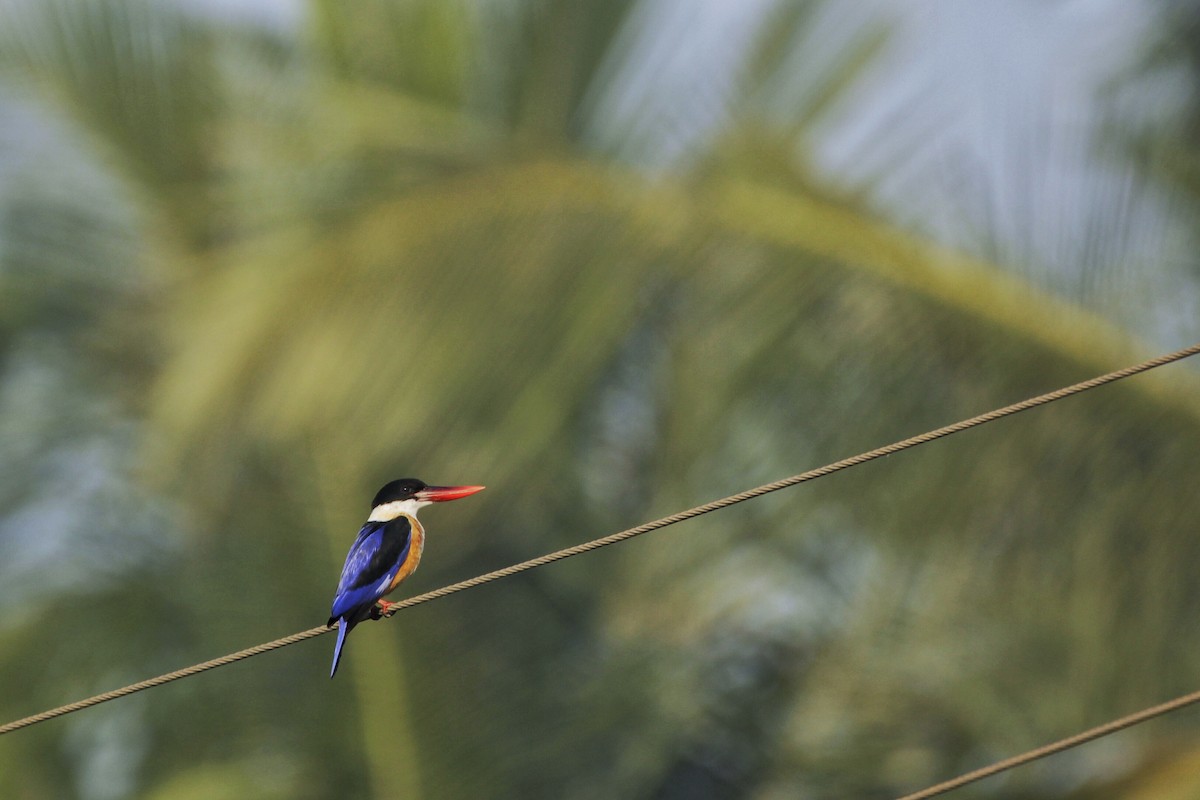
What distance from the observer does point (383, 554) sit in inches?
204

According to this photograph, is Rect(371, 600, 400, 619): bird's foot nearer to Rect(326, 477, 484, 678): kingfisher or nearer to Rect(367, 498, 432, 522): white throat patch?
Rect(326, 477, 484, 678): kingfisher

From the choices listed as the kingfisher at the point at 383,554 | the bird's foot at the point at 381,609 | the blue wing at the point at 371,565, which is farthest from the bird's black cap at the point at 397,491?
the bird's foot at the point at 381,609

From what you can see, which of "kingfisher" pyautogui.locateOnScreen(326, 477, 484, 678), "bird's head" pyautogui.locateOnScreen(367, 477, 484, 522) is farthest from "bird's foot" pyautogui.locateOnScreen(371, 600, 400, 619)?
"bird's head" pyautogui.locateOnScreen(367, 477, 484, 522)

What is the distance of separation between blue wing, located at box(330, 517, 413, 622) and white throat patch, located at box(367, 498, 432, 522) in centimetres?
7

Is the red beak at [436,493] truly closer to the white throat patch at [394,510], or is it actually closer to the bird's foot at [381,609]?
the white throat patch at [394,510]

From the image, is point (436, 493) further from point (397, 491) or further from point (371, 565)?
point (371, 565)

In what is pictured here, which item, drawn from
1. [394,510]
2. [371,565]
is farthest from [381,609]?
[394,510]

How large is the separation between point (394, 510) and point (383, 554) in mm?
365

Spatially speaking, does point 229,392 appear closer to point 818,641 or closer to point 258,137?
point 258,137

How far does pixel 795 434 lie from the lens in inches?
A: 255

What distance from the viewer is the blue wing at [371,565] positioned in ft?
16.4

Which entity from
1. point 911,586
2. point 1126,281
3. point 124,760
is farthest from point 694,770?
point 1126,281

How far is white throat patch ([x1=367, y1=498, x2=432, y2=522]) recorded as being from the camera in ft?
18.1

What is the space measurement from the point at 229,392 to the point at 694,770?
8.83ft
